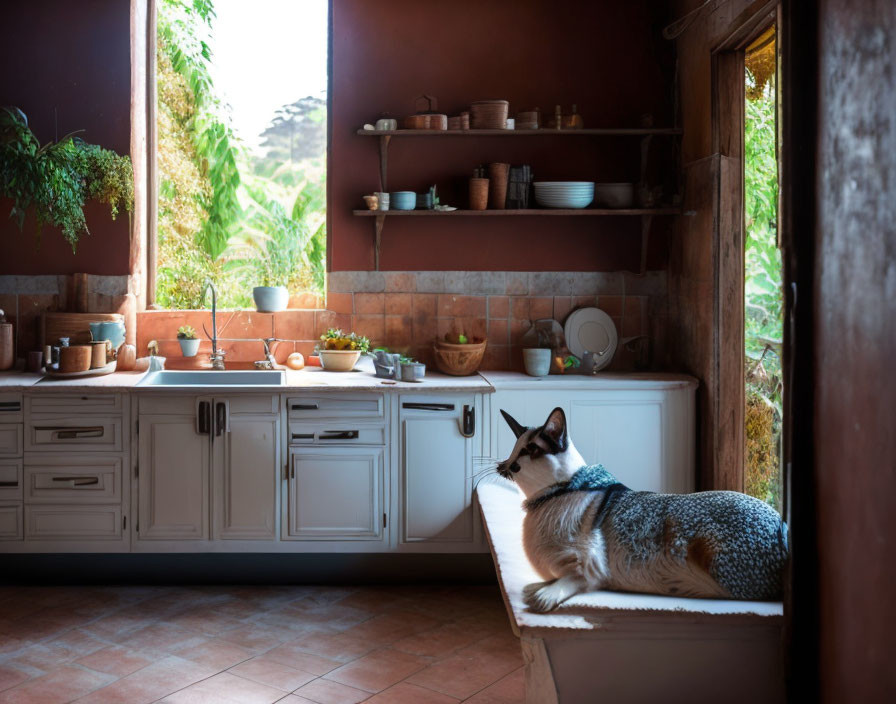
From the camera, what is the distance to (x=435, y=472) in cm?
475

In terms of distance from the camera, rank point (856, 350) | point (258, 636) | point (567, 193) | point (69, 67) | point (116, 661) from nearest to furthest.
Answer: point (856, 350), point (116, 661), point (258, 636), point (567, 193), point (69, 67)

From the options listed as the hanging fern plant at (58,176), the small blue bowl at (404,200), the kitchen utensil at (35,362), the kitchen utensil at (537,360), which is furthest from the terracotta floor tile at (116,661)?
the small blue bowl at (404,200)

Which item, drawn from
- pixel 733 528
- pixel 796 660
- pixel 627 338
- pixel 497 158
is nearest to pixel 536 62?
pixel 497 158

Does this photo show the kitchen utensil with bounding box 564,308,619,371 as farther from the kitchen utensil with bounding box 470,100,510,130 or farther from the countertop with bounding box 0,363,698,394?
the kitchen utensil with bounding box 470,100,510,130

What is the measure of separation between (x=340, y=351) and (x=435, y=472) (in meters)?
0.85

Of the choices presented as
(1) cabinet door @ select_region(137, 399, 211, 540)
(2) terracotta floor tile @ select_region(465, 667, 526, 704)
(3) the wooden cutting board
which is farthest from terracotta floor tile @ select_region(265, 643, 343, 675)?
(3) the wooden cutting board

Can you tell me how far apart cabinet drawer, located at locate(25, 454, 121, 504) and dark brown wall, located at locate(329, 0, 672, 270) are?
5.96 ft

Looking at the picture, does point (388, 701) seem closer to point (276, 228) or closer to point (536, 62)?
point (276, 228)

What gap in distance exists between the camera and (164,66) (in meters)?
5.52

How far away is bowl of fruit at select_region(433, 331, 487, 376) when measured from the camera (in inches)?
198

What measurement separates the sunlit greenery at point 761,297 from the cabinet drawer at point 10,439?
3407 mm

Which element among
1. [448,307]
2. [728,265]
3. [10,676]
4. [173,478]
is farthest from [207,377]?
[728,265]

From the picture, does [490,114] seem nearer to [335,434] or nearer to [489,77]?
[489,77]

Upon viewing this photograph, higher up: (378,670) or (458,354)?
(458,354)
